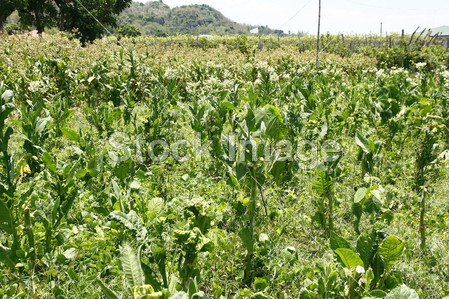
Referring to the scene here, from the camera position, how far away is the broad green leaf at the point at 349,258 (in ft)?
5.68

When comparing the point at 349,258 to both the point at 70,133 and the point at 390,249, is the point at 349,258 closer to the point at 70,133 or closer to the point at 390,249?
the point at 390,249

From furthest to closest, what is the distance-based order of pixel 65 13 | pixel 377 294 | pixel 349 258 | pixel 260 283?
1. pixel 65 13
2. pixel 260 283
3. pixel 349 258
4. pixel 377 294

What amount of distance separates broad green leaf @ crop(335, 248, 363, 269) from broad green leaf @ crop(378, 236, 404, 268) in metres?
0.13

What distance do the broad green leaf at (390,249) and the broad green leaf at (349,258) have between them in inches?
5.2

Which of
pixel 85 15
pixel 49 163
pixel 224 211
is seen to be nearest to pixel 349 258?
pixel 224 211

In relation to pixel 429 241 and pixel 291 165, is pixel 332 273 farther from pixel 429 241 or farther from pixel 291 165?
pixel 291 165

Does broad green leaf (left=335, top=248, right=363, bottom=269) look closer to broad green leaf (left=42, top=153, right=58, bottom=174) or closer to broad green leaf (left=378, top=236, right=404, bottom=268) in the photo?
broad green leaf (left=378, top=236, right=404, bottom=268)

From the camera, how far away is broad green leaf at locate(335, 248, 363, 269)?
5.68ft

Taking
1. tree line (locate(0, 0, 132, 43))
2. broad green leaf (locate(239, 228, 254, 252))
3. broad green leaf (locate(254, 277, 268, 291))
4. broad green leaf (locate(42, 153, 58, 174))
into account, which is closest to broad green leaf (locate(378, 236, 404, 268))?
broad green leaf (locate(254, 277, 268, 291))

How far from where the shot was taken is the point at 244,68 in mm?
10594

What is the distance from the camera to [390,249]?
69.6 inches

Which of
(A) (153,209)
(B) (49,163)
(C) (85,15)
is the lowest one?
(A) (153,209)

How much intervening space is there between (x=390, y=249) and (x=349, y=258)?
202 millimetres

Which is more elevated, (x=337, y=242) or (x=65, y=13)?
(x=65, y=13)
